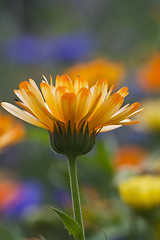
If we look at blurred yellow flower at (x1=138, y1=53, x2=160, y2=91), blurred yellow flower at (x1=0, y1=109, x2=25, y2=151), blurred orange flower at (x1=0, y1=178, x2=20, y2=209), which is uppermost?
blurred yellow flower at (x1=138, y1=53, x2=160, y2=91)

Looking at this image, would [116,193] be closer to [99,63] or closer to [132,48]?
[99,63]

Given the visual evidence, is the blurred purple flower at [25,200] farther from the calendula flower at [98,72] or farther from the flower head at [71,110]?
the flower head at [71,110]

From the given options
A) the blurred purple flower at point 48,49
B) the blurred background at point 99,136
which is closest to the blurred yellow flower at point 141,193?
the blurred background at point 99,136

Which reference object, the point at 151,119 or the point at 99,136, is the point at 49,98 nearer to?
the point at 151,119

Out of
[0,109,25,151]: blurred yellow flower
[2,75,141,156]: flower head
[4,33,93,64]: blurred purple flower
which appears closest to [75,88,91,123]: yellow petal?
[2,75,141,156]: flower head

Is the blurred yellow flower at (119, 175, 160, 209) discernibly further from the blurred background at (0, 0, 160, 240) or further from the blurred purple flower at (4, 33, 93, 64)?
the blurred purple flower at (4, 33, 93, 64)

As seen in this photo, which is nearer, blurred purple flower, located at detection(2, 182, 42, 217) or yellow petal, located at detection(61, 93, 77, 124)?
yellow petal, located at detection(61, 93, 77, 124)

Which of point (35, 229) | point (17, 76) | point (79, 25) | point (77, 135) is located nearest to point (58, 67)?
point (17, 76)

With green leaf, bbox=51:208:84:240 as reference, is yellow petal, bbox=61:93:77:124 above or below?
above
